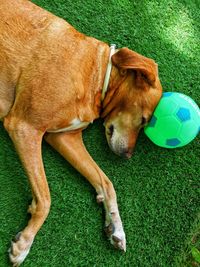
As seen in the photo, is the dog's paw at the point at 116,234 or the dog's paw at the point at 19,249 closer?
the dog's paw at the point at 19,249

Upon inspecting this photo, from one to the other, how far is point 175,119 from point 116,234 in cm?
113

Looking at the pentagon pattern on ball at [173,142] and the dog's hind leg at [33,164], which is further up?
the pentagon pattern on ball at [173,142]

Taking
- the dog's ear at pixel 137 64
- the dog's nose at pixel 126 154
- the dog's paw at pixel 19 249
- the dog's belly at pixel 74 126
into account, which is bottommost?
the dog's paw at pixel 19 249

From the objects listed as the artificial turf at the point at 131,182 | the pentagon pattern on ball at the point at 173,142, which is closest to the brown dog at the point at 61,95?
the artificial turf at the point at 131,182

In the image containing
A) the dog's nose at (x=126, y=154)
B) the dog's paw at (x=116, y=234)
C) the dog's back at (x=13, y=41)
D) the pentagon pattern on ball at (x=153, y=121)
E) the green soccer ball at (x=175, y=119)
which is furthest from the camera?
the dog's nose at (x=126, y=154)

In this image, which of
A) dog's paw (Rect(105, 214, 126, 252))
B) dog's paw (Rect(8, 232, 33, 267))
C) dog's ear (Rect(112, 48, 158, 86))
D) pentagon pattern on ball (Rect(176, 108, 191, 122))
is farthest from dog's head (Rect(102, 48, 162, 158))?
dog's paw (Rect(8, 232, 33, 267))

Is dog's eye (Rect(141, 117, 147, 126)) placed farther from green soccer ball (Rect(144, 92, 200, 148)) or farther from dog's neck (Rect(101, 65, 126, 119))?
dog's neck (Rect(101, 65, 126, 119))

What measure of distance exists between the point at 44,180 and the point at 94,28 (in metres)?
1.87

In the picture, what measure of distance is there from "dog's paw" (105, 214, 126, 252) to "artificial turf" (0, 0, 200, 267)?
0.21ft

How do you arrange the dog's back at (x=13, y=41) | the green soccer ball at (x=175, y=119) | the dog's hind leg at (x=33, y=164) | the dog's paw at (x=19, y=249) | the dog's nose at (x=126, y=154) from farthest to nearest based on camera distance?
the dog's nose at (x=126, y=154)
the green soccer ball at (x=175, y=119)
the dog's back at (x=13, y=41)
the dog's hind leg at (x=33, y=164)
the dog's paw at (x=19, y=249)

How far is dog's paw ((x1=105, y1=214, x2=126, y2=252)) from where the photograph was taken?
14.3 feet

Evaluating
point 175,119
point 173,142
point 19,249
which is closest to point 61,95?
point 175,119

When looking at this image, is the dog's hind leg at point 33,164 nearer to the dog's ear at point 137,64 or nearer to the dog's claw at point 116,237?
the dog's claw at point 116,237

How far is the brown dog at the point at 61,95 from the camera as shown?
416 centimetres
